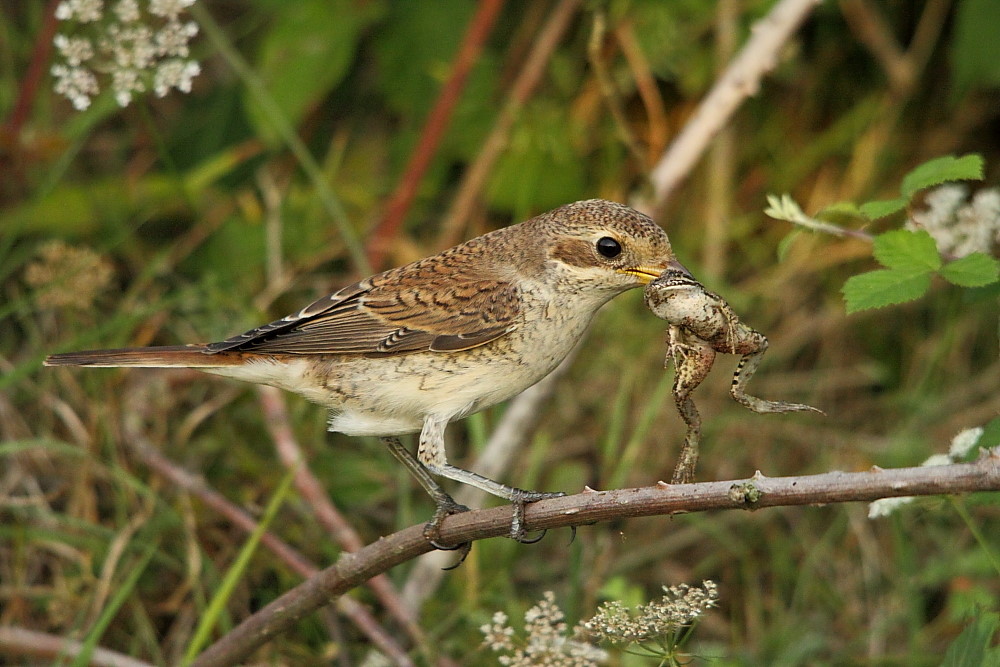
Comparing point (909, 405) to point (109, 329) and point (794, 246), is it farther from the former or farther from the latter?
point (109, 329)

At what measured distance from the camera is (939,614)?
4.76 metres

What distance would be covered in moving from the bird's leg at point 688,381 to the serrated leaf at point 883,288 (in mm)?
352

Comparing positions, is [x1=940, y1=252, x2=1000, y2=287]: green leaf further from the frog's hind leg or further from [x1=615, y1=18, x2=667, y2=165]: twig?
[x1=615, y1=18, x2=667, y2=165]: twig

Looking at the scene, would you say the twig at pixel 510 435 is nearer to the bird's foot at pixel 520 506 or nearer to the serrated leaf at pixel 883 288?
the bird's foot at pixel 520 506

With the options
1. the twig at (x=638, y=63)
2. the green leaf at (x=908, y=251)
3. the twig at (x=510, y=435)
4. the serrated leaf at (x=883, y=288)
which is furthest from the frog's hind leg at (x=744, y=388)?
the twig at (x=638, y=63)

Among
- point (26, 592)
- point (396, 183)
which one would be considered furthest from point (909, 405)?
point (26, 592)

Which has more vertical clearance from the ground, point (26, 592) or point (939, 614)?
point (939, 614)

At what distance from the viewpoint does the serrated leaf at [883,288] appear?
2545mm

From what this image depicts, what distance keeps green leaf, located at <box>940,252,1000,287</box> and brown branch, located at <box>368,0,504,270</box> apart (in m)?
3.15

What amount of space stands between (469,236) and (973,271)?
11.9 ft

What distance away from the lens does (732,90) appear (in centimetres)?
468

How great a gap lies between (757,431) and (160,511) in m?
2.67

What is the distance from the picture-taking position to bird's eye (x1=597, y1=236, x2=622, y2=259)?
11.0 ft

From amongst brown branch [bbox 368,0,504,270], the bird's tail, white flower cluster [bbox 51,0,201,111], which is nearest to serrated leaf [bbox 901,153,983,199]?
white flower cluster [bbox 51,0,201,111]
